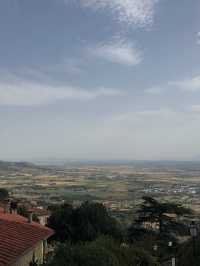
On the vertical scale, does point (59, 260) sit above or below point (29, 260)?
above

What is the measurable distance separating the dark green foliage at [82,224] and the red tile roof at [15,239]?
46.3 ft

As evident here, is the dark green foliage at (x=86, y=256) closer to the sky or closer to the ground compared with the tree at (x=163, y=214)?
closer to the sky

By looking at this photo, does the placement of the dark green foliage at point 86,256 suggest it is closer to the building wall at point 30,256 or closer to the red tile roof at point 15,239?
the red tile roof at point 15,239

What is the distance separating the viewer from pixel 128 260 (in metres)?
14.9

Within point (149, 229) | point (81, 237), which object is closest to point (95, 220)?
point (81, 237)

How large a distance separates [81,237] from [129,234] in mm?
3929

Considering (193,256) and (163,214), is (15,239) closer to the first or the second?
(193,256)

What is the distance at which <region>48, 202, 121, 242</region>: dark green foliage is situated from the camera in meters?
32.1

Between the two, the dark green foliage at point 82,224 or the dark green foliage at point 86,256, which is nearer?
the dark green foliage at point 86,256

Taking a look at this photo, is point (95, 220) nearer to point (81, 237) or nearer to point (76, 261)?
point (81, 237)

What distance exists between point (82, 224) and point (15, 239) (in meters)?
17.5

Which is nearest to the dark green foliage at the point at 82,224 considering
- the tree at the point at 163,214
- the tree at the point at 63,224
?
the tree at the point at 63,224

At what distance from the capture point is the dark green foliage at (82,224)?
105ft

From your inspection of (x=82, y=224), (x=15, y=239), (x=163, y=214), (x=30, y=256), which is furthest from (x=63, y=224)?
(x=15, y=239)
